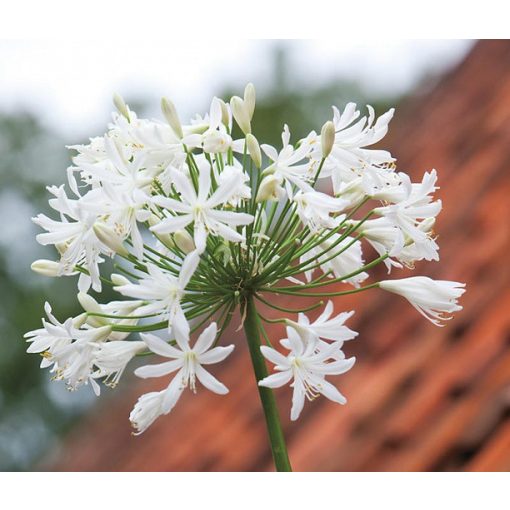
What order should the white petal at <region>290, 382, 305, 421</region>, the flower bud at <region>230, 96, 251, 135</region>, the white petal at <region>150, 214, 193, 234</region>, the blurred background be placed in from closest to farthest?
the white petal at <region>150, 214, 193, 234</region> < the white petal at <region>290, 382, 305, 421</region> < the flower bud at <region>230, 96, 251, 135</region> < the blurred background

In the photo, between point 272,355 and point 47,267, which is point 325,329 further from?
point 47,267

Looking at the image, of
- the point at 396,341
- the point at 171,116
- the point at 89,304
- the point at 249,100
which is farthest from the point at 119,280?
the point at 396,341

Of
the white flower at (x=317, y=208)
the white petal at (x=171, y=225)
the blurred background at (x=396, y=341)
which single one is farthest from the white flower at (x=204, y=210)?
the blurred background at (x=396, y=341)

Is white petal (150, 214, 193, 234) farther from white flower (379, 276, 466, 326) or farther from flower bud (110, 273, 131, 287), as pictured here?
white flower (379, 276, 466, 326)

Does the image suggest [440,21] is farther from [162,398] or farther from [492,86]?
[162,398]

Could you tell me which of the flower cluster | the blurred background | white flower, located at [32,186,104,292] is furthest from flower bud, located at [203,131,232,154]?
the blurred background

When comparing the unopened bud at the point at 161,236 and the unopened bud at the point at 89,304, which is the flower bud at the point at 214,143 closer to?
the unopened bud at the point at 161,236
